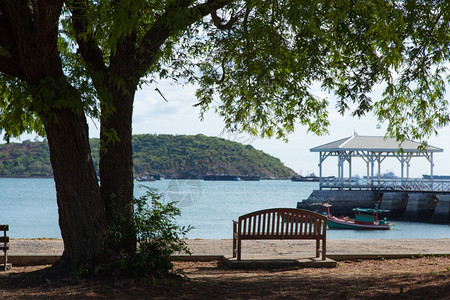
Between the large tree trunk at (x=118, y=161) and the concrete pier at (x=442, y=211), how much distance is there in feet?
112

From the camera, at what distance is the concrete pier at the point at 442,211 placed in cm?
3628

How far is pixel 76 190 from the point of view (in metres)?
6.24

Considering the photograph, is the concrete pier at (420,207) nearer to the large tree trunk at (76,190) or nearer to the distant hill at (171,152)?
the distant hill at (171,152)

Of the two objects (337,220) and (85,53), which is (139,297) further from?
(337,220)

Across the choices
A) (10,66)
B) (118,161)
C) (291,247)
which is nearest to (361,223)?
(291,247)

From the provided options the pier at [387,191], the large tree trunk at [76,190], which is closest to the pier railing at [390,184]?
the pier at [387,191]

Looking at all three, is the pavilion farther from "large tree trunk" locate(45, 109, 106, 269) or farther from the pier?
"large tree trunk" locate(45, 109, 106, 269)

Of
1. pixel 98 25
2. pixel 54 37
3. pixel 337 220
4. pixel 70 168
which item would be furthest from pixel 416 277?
pixel 337 220

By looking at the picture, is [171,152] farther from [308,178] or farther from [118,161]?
[308,178]

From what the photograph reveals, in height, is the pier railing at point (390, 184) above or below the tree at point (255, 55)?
below

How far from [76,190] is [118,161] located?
0.89 m

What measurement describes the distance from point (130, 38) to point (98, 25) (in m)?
1.44

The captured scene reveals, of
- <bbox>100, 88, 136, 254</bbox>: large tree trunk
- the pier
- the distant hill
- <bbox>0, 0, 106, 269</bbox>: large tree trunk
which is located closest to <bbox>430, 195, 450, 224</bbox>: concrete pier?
the pier

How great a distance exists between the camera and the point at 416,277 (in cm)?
651
